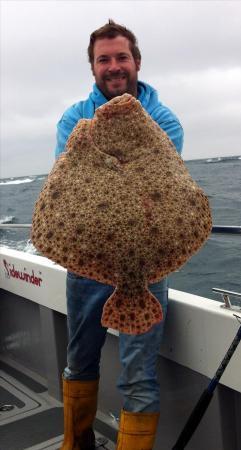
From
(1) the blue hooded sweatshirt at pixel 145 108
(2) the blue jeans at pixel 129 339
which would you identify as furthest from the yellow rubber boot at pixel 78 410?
(1) the blue hooded sweatshirt at pixel 145 108

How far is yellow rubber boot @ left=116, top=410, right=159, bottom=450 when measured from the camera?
2377 millimetres

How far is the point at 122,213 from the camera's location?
5.97 ft

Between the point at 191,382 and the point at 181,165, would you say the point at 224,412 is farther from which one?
the point at 181,165

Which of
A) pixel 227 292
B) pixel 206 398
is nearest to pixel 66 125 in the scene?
pixel 227 292

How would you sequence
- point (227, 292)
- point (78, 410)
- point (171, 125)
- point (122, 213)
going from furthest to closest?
point (78, 410) → point (227, 292) → point (171, 125) → point (122, 213)

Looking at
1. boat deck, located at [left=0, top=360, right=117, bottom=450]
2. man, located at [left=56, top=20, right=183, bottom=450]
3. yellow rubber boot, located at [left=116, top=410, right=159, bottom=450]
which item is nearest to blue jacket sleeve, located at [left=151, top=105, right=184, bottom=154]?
man, located at [left=56, top=20, right=183, bottom=450]

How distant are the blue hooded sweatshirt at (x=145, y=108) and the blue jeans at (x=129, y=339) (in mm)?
673

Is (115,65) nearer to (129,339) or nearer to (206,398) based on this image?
(129,339)

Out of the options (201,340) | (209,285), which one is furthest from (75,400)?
(209,285)

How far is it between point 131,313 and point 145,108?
103 centimetres

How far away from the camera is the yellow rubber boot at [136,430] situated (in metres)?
2.38

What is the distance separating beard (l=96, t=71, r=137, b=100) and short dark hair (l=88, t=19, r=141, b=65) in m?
0.13

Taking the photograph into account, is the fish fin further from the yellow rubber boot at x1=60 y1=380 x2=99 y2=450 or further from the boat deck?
the boat deck

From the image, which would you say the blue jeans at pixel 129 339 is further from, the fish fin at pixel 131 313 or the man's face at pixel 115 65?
the man's face at pixel 115 65
